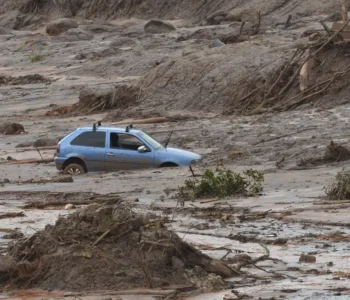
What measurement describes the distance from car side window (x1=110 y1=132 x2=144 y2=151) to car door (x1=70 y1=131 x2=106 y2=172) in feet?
0.65

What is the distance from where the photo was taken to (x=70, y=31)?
63062mm

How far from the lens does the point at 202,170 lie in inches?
1037

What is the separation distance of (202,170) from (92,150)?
2.62 m

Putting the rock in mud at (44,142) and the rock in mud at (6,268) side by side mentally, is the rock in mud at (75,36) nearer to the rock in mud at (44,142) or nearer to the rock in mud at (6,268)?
the rock in mud at (44,142)

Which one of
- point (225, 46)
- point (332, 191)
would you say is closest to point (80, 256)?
point (332, 191)

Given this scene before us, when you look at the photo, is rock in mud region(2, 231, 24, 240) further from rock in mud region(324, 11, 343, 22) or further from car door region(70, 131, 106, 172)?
rock in mud region(324, 11, 343, 22)

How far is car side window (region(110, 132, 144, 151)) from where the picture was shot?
27.3 m

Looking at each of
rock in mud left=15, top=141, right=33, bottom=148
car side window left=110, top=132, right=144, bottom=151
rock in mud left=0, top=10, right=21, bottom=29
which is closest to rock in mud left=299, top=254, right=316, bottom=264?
car side window left=110, top=132, right=144, bottom=151

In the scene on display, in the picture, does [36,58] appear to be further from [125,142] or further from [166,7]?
[125,142]

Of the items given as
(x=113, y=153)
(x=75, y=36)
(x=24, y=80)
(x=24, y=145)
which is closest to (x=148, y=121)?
(x=24, y=145)

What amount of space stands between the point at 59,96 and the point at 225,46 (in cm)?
675

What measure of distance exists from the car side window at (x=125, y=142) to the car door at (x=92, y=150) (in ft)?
0.65

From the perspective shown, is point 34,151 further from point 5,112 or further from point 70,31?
point 70,31

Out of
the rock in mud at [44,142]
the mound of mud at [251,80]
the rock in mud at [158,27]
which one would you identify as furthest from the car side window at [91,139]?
the rock in mud at [158,27]
